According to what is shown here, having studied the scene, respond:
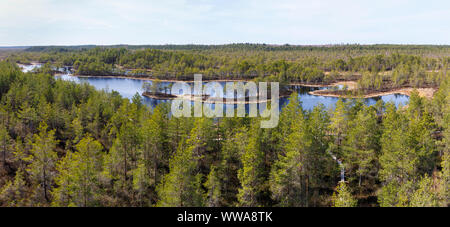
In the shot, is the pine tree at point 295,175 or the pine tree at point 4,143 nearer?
the pine tree at point 295,175

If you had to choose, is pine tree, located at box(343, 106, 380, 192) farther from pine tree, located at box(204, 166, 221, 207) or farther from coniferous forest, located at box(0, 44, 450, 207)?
pine tree, located at box(204, 166, 221, 207)

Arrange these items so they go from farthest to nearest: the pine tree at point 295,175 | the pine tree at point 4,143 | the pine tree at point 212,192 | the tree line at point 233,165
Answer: the pine tree at point 4,143 < the pine tree at point 212,192 < the pine tree at point 295,175 < the tree line at point 233,165

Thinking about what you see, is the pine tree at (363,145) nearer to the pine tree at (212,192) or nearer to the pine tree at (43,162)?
the pine tree at (212,192)

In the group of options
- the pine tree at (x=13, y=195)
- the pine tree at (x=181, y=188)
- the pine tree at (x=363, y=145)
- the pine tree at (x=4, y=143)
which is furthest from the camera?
the pine tree at (x=4, y=143)

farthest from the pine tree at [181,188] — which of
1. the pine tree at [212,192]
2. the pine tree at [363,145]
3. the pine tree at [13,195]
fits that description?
the pine tree at [363,145]

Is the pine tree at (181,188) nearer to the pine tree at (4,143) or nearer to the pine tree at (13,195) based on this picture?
the pine tree at (13,195)

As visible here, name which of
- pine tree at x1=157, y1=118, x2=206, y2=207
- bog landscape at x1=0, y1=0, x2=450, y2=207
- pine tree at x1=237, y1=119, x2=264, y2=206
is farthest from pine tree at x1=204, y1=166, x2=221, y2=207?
pine tree at x1=237, y1=119, x2=264, y2=206

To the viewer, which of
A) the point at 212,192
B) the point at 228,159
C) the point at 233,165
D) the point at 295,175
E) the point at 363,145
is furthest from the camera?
the point at 233,165

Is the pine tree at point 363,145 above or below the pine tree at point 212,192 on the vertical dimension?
above


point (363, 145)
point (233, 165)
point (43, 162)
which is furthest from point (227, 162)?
point (43, 162)

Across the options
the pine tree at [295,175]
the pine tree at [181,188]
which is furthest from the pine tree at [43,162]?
the pine tree at [295,175]

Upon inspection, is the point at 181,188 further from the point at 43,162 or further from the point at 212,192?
the point at 43,162

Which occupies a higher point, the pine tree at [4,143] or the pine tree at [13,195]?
the pine tree at [4,143]

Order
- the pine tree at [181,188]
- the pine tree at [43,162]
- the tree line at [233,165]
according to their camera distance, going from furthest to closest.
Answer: the pine tree at [43,162]
the tree line at [233,165]
the pine tree at [181,188]
